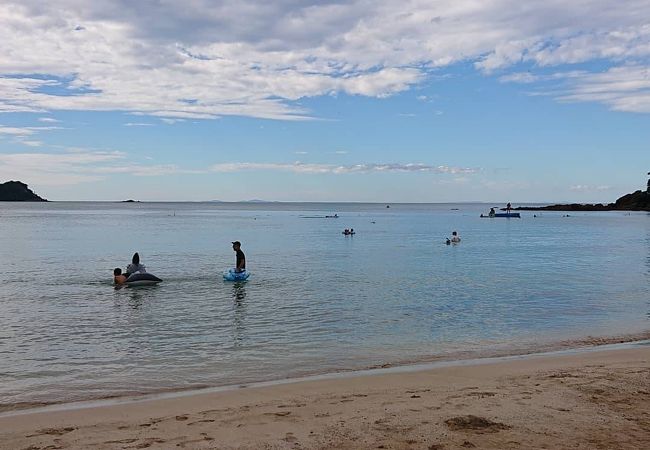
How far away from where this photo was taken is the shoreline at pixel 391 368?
9.53 m

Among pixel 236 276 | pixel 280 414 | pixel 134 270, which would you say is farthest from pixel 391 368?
pixel 134 270

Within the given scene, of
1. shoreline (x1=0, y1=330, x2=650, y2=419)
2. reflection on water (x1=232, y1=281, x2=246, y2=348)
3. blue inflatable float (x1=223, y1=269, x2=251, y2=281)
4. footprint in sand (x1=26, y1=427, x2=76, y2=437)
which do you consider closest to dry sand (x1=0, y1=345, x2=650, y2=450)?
footprint in sand (x1=26, y1=427, x2=76, y2=437)

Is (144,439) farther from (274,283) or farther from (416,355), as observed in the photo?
(274,283)

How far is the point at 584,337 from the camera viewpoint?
15211 mm

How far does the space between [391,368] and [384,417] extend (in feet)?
12.4

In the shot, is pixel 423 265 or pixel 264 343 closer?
pixel 264 343

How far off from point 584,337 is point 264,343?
8136 millimetres

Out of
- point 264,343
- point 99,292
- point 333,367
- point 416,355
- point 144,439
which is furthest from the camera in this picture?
point 99,292

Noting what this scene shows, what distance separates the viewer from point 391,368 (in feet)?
38.7

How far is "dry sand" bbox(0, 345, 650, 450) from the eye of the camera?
23.5ft

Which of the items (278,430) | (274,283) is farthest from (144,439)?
(274,283)

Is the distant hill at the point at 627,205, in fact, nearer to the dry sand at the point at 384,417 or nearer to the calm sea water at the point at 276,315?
the calm sea water at the point at 276,315

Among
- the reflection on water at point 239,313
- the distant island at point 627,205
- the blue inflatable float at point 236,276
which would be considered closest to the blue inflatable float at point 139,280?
the blue inflatable float at point 236,276

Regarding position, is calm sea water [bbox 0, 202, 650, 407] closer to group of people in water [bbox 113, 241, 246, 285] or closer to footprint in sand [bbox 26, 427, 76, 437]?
group of people in water [bbox 113, 241, 246, 285]
